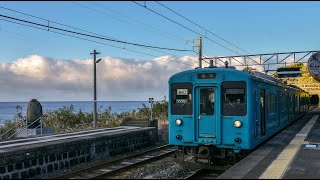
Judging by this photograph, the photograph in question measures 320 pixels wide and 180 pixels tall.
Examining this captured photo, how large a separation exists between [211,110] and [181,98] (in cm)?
104

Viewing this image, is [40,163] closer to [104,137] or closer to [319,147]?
[104,137]

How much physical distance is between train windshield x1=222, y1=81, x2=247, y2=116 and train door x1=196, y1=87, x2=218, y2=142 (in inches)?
11.2

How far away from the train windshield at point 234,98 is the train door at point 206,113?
285 millimetres

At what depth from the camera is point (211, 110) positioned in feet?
37.8

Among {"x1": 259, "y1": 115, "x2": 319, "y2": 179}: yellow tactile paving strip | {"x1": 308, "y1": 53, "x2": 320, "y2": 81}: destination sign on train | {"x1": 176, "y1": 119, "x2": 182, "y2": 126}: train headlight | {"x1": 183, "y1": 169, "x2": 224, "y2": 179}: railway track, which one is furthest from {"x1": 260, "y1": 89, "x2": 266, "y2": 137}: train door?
{"x1": 308, "y1": 53, "x2": 320, "y2": 81}: destination sign on train

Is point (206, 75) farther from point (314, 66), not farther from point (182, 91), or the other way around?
point (314, 66)

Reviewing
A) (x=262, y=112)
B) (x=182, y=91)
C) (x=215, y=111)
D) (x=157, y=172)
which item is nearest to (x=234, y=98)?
(x=215, y=111)

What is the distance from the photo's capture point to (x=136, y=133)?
61.5 feet

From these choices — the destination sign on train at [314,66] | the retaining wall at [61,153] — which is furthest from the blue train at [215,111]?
the destination sign on train at [314,66]

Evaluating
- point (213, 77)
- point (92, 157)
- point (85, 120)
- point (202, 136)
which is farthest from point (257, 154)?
point (85, 120)

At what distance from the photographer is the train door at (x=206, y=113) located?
11461 millimetres

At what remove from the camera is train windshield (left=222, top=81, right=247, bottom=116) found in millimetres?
11156

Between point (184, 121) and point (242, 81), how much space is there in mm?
2094

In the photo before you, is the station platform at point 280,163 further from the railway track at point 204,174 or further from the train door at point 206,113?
the train door at point 206,113
